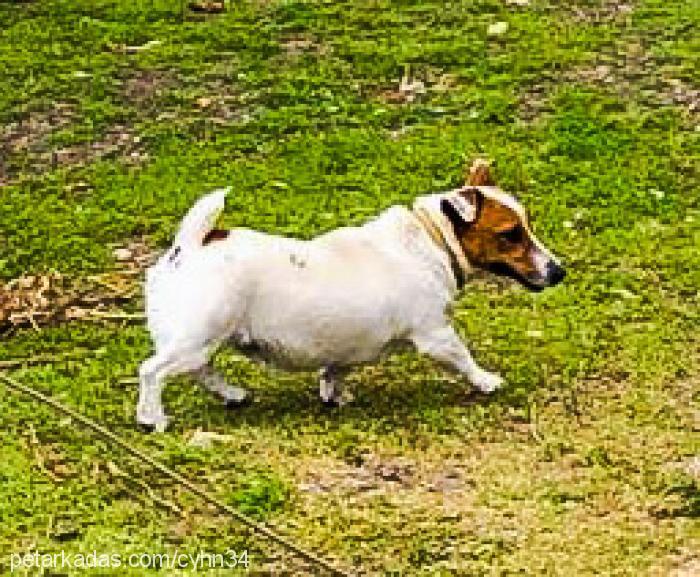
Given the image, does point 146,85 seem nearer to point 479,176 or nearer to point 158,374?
point 479,176

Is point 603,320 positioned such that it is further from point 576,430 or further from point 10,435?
point 10,435

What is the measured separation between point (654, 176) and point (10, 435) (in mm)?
3414

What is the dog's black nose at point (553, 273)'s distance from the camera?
6.09 m

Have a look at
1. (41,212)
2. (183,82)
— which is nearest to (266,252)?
(41,212)

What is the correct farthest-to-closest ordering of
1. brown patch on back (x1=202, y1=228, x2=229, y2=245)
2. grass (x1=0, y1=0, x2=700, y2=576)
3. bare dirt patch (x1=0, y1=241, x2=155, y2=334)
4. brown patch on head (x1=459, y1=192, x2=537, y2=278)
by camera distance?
bare dirt patch (x1=0, y1=241, x2=155, y2=334) → brown patch on head (x1=459, y1=192, x2=537, y2=278) → brown patch on back (x1=202, y1=228, x2=229, y2=245) → grass (x1=0, y1=0, x2=700, y2=576)

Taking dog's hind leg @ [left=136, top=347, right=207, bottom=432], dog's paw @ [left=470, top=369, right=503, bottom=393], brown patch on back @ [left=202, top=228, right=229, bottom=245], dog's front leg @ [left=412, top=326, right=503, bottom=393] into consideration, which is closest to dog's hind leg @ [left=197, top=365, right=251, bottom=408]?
dog's hind leg @ [left=136, top=347, right=207, bottom=432]

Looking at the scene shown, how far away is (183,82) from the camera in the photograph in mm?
9445

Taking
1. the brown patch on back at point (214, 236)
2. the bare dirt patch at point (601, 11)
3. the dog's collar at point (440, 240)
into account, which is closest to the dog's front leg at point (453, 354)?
the dog's collar at point (440, 240)

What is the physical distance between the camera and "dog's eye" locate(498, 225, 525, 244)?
19.8 ft

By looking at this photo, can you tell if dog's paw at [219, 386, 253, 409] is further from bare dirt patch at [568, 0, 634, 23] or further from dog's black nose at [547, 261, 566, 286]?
bare dirt patch at [568, 0, 634, 23]

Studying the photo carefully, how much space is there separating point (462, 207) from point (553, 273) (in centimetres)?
37

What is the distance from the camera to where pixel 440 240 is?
5.97m

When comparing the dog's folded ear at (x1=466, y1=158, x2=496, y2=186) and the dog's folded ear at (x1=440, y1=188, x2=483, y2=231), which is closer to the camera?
the dog's folded ear at (x1=440, y1=188, x2=483, y2=231)

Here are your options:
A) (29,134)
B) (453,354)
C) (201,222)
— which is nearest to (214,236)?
(201,222)
